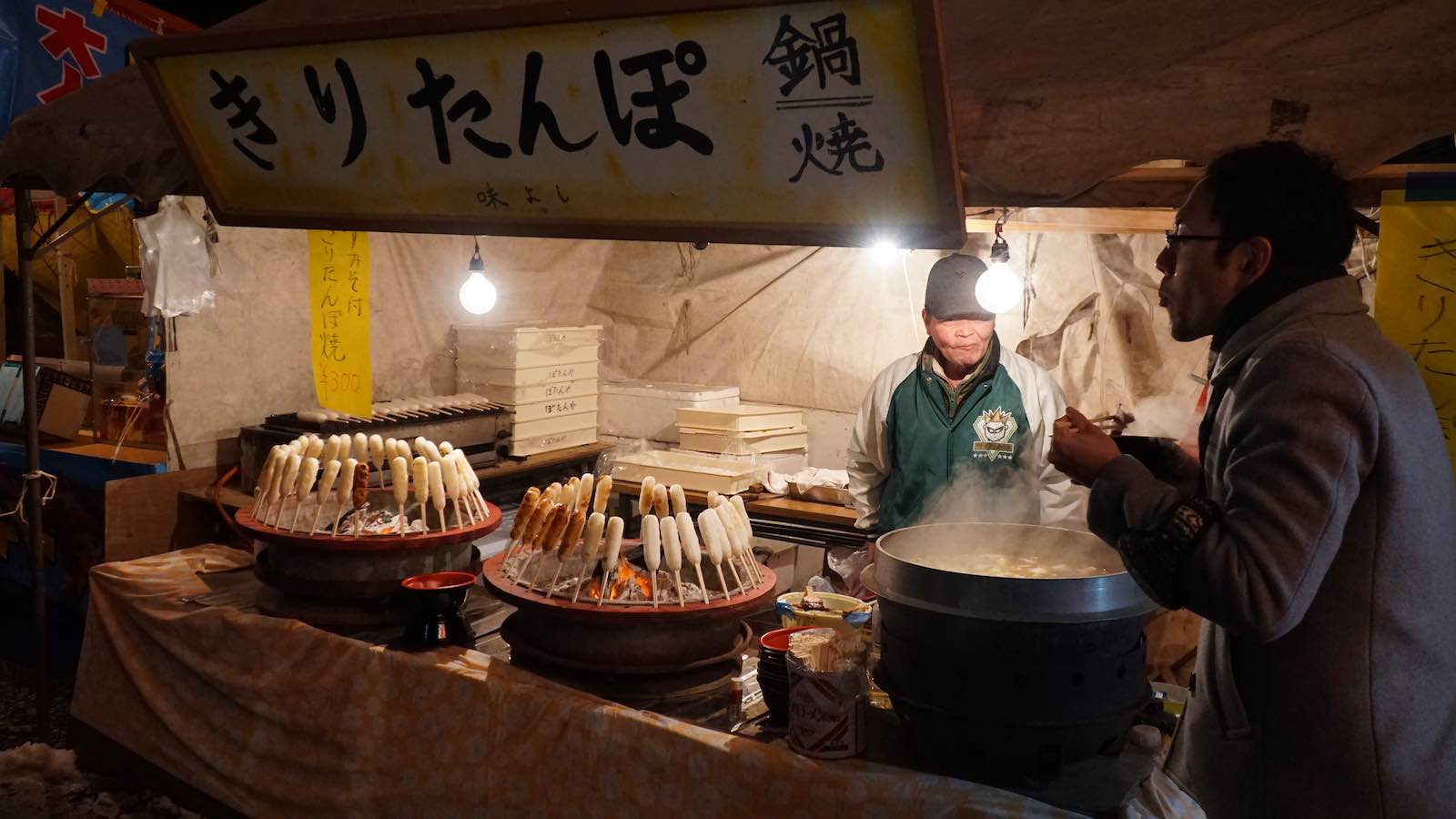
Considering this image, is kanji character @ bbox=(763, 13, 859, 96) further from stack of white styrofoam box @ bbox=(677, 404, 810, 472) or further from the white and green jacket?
stack of white styrofoam box @ bbox=(677, 404, 810, 472)

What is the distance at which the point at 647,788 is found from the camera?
9.30 ft

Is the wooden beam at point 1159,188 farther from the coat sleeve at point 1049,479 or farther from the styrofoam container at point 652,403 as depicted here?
the styrofoam container at point 652,403

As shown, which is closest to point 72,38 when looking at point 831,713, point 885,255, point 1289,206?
point 885,255

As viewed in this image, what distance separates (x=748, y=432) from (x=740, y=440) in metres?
0.10

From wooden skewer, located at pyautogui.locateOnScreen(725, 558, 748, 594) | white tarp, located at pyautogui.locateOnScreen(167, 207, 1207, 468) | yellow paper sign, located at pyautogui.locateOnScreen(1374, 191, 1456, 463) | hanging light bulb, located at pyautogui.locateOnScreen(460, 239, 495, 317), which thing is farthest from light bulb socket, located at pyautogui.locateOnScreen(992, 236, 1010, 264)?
hanging light bulb, located at pyautogui.locateOnScreen(460, 239, 495, 317)

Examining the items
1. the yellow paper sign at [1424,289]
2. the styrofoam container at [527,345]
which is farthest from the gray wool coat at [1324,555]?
the styrofoam container at [527,345]

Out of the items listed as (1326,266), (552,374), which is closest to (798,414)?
(552,374)

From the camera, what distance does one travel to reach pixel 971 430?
4801 mm

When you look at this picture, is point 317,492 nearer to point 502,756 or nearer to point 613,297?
point 502,756

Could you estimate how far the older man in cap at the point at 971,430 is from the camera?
15.7 ft

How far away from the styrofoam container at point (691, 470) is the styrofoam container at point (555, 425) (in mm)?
771

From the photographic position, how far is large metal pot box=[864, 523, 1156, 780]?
7.50 ft

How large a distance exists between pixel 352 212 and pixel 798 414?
14.5ft

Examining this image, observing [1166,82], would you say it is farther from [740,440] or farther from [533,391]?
[533,391]
